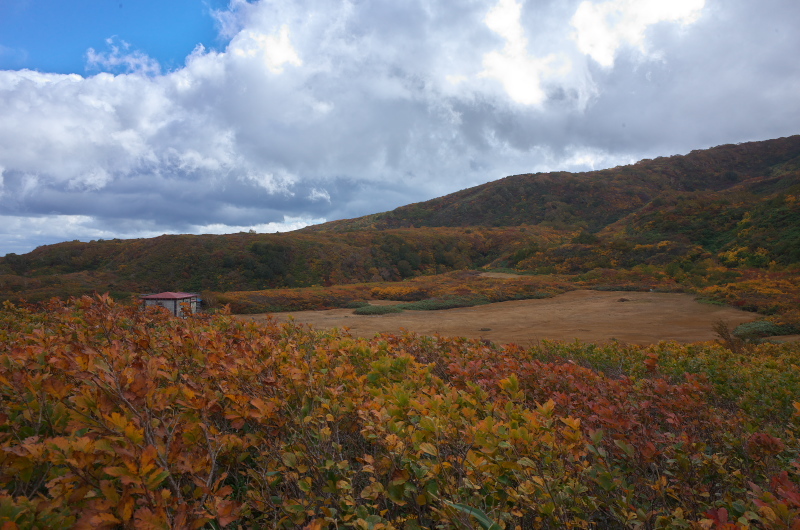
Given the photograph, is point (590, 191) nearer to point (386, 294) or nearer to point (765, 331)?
point (386, 294)

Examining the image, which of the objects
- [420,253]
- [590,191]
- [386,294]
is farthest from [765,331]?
[590,191]

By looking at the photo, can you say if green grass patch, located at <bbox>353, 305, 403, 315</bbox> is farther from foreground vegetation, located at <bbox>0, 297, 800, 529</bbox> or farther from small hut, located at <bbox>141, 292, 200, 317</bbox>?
foreground vegetation, located at <bbox>0, 297, 800, 529</bbox>

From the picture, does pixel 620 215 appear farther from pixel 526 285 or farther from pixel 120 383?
pixel 120 383

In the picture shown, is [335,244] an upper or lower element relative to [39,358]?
upper

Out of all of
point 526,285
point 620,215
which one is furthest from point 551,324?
point 620,215

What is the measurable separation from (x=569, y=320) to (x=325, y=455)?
11.3 metres

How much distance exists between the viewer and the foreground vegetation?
1.25 meters

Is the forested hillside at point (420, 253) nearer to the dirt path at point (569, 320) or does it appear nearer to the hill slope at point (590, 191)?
the hill slope at point (590, 191)

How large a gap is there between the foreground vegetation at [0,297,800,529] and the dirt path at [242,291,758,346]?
5.83 metres

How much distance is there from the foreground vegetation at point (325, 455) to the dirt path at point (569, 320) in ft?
19.1

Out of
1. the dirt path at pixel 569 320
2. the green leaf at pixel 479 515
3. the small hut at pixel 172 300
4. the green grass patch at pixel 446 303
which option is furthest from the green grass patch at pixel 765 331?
the small hut at pixel 172 300

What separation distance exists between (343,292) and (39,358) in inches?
695

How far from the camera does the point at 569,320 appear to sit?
11781 millimetres

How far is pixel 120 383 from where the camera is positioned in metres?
1.48
